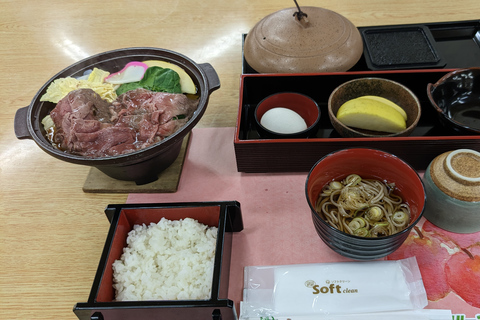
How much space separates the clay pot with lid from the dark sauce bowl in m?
0.36

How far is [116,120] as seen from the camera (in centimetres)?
128

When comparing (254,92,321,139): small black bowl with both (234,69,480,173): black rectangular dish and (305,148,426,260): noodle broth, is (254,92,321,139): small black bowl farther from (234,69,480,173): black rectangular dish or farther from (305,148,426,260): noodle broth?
(305,148,426,260): noodle broth

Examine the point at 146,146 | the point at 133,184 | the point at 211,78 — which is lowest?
the point at 133,184

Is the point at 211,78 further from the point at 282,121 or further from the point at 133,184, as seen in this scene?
the point at 133,184

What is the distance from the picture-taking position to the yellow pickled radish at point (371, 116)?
1230 millimetres

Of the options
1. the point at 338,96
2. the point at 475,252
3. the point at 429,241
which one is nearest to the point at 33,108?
the point at 338,96

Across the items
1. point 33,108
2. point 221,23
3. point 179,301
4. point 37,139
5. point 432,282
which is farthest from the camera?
point 221,23

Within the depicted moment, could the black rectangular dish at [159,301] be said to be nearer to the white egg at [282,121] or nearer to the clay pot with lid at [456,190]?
the white egg at [282,121]

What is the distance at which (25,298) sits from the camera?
3.57 ft

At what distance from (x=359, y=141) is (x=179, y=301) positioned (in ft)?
2.51

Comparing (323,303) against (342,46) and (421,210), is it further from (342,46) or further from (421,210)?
(342,46)

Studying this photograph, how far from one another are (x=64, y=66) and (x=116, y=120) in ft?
3.05

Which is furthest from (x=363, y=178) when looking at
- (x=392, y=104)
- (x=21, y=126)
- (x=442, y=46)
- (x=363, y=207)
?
(x=21, y=126)

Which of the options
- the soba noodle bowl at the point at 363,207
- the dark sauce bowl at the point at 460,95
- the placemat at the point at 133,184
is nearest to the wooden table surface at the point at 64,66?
the placemat at the point at 133,184
